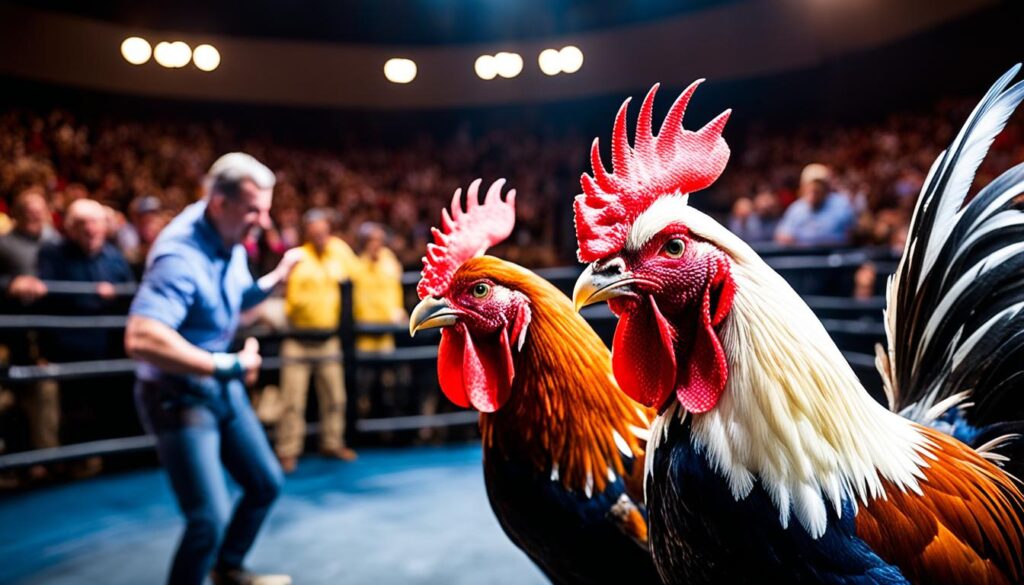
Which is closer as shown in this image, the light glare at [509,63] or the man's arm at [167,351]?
the man's arm at [167,351]

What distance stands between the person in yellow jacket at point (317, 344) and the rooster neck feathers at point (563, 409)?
391 cm

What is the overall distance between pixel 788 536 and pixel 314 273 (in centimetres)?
496

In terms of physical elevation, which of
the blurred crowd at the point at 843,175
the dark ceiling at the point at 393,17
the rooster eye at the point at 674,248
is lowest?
the rooster eye at the point at 674,248

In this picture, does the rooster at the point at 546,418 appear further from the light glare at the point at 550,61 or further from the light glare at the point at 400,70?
the light glare at the point at 400,70

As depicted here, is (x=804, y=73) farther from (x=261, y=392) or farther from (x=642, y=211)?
(x=642, y=211)

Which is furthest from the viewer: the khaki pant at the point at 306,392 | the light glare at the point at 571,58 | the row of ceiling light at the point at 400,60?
the light glare at the point at 571,58

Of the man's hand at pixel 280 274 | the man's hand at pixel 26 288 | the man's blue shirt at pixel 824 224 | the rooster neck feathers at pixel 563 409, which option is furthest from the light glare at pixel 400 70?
the rooster neck feathers at pixel 563 409

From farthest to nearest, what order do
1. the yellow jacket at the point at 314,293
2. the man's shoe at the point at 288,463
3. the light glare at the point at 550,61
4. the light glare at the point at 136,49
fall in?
the light glare at the point at 550,61, the light glare at the point at 136,49, the yellow jacket at the point at 314,293, the man's shoe at the point at 288,463

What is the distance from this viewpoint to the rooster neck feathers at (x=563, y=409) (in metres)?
1.87

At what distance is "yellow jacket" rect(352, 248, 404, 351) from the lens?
599 cm

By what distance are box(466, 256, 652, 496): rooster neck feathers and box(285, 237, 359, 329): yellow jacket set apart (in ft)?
13.0

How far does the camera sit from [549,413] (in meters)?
1.89

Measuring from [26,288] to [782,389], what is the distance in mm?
4629

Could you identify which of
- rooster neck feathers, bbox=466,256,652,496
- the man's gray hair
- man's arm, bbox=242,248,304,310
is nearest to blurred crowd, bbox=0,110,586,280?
man's arm, bbox=242,248,304,310
